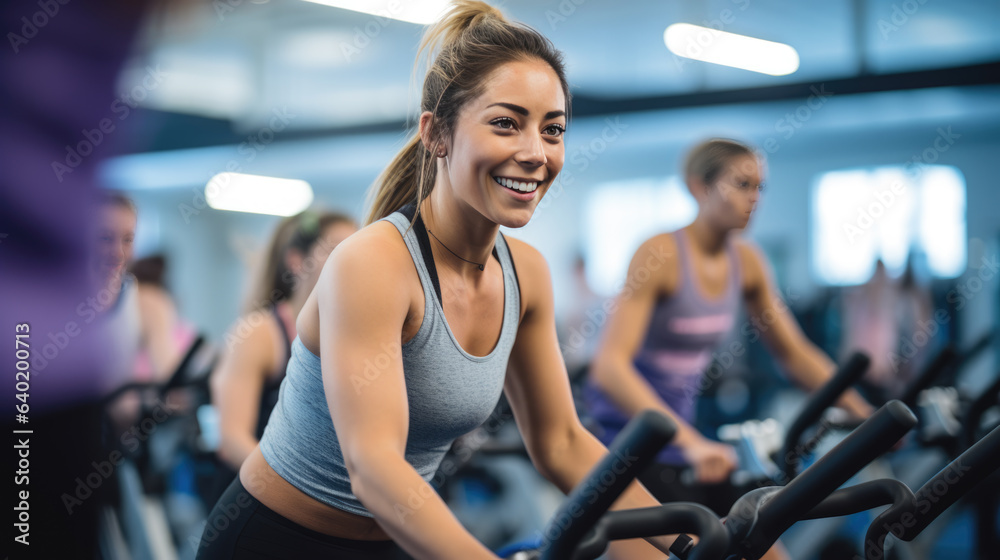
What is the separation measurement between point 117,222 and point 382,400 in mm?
1056

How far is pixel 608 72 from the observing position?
22.0 ft

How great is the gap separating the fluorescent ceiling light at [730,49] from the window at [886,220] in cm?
225

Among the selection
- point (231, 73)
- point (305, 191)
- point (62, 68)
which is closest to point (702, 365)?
point (62, 68)

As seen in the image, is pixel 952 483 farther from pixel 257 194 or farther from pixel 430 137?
pixel 257 194

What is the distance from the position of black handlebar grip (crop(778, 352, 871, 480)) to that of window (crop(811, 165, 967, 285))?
6257 mm

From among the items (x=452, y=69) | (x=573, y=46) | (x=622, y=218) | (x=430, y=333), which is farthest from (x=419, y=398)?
(x=622, y=218)

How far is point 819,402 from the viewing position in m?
1.37

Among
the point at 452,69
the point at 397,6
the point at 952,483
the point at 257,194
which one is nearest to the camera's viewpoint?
the point at 952,483

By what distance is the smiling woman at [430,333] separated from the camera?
86cm

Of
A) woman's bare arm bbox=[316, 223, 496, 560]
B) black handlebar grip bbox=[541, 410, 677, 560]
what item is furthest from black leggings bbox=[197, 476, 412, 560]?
black handlebar grip bbox=[541, 410, 677, 560]

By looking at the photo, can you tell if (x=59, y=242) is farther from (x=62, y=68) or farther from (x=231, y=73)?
(x=231, y=73)

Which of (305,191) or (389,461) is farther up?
(305,191)

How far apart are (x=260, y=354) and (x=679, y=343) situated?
111cm

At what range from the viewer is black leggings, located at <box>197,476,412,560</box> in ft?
3.50
